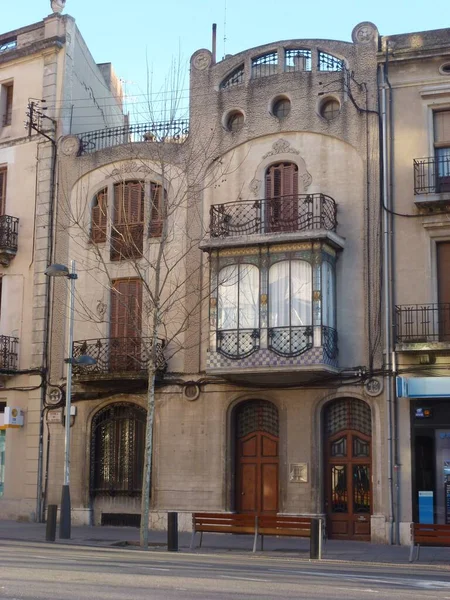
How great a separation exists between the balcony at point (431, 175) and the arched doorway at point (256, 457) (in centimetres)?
690

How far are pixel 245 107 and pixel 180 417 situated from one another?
28.9 feet

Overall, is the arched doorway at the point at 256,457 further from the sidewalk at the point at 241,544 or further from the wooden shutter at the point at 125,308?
the wooden shutter at the point at 125,308

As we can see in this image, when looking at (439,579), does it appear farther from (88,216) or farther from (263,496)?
(88,216)

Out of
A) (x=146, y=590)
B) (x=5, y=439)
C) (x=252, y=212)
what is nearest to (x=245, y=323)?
(x=252, y=212)

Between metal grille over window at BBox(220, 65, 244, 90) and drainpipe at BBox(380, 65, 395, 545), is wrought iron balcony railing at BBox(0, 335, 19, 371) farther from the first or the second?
drainpipe at BBox(380, 65, 395, 545)

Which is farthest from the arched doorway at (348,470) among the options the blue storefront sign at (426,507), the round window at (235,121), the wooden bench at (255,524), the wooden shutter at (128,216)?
the round window at (235,121)

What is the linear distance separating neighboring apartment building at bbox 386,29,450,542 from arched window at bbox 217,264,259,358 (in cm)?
359

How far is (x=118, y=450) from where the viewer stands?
26.2 metres

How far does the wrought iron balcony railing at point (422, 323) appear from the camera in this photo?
902 inches

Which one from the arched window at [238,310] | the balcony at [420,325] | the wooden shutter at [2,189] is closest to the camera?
the balcony at [420,325]

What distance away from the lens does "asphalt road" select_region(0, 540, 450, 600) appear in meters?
11.1

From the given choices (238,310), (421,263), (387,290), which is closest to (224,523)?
(238,310)

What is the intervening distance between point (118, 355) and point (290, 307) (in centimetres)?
538

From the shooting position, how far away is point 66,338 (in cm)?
2733
